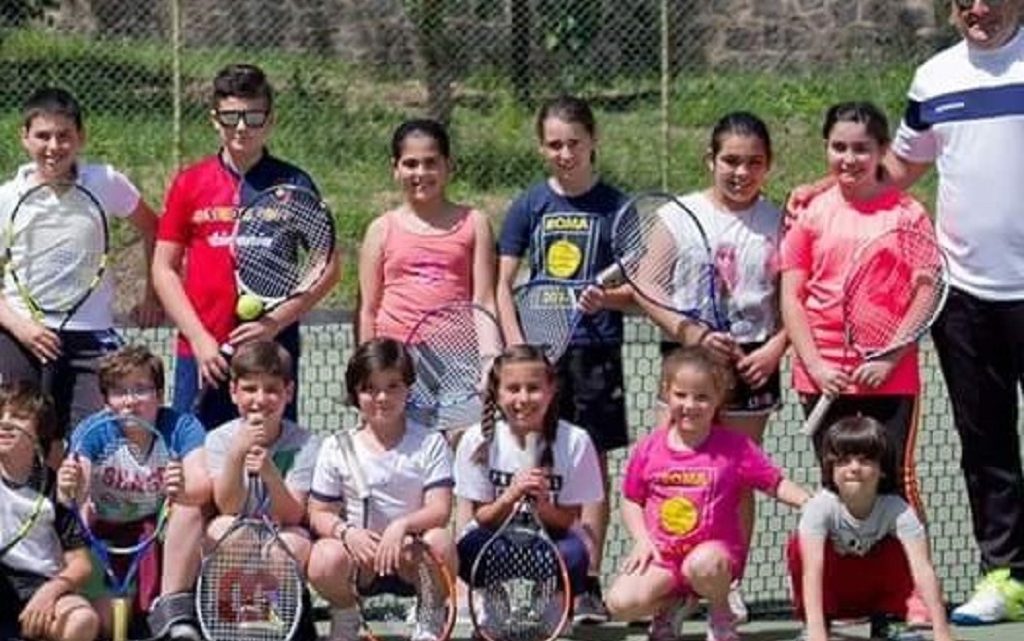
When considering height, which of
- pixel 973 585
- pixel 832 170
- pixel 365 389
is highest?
pixel 832 170

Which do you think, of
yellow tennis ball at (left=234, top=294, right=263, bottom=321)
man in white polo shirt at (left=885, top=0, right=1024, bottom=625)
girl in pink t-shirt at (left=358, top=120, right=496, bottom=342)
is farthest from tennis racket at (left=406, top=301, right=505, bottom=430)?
man in white polo shirt at (left=885, top=0, right=1024, bottom=625)

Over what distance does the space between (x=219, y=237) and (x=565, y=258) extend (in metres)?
0.91

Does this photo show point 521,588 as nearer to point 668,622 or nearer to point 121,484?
point 668,622

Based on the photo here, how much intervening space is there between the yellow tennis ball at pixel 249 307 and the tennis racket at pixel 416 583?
44 centimetres

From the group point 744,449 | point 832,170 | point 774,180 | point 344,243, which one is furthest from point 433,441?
point 774,180

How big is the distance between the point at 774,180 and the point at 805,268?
9.18 meters

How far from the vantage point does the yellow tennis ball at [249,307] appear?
7.29 metres

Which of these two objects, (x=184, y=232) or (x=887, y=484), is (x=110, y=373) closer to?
(x=184, y=232)

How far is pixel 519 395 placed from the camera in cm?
698

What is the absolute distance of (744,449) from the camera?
7043 mm

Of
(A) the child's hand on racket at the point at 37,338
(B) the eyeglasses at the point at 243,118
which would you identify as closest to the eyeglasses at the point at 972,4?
(B) the eyeglasses at the point at 243,118

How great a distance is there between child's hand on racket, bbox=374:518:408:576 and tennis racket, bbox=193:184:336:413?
782 millimetres

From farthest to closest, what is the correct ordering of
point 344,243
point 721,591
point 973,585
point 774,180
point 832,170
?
point 774,180 < point 344,243 < point 973,585 < point 832,170 < point 721,591

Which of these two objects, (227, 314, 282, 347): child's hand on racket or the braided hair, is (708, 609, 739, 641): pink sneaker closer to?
the braided hair
